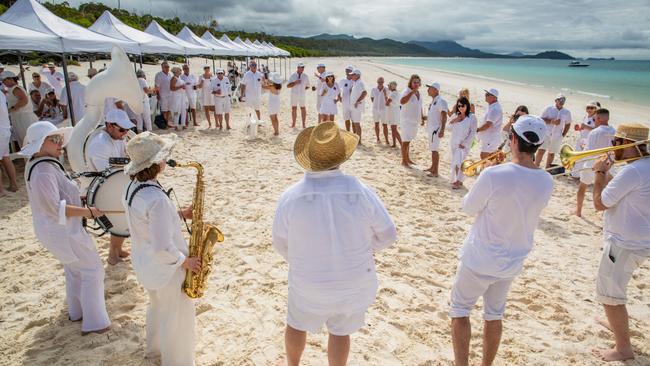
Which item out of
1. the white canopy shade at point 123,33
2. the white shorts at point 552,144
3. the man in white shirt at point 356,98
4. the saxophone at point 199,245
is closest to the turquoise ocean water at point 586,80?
the white shorts at point 552,144

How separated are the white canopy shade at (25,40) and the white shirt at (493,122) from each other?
8639mm

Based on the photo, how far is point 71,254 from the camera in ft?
10.7

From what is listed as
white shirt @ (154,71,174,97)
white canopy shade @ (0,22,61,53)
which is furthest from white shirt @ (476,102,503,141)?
white shirt @ (154,71,174,97)

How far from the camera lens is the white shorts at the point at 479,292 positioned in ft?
9.10

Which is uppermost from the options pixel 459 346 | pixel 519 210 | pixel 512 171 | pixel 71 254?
pixel 512 171

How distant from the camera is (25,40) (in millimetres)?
7453

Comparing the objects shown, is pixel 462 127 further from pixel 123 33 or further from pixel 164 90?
pixel 123 33

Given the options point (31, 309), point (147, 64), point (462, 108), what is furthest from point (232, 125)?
point (147, 64)

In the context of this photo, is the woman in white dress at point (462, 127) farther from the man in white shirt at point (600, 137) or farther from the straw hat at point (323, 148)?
the straw hat at point (323, 148)

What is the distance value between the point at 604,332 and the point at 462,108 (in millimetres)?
4434

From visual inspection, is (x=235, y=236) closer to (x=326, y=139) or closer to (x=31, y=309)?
(x=31, y=309)

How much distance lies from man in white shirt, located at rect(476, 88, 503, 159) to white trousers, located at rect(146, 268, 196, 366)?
6.08 meters

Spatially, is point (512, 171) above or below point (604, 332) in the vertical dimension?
above

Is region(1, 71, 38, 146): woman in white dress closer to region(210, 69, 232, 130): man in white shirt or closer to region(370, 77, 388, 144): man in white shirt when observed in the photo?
region(210, 69, 232, 130): man in white shirt
